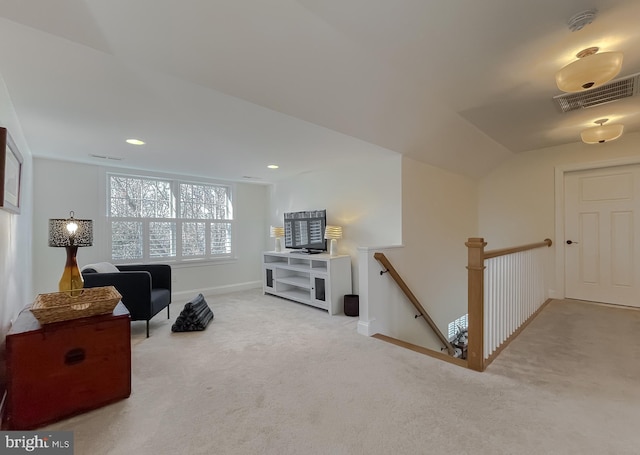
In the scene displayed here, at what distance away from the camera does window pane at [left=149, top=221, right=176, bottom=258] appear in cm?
453

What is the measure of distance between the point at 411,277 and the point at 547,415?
7.09ft

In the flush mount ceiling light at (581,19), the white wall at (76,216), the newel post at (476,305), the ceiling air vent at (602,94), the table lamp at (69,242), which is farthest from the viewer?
the white wall at (76,216)

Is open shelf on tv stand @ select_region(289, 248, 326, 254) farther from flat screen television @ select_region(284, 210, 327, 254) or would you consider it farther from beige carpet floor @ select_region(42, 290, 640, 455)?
beige carpet floor @ select_region(42, 290, 640, 455)

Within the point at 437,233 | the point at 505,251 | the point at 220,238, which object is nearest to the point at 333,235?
the point at 437,233

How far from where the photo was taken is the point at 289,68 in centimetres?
197

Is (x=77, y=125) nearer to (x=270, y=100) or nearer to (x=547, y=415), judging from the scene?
(x=270, y=100)

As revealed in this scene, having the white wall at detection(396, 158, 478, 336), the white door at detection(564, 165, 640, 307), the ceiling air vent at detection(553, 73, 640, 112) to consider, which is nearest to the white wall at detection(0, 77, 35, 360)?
the white wall at detection(396, 158, 478, 336)

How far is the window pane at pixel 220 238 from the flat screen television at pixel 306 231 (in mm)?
1203

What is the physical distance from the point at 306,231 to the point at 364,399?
3.07m

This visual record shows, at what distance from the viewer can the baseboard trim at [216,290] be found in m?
4.67

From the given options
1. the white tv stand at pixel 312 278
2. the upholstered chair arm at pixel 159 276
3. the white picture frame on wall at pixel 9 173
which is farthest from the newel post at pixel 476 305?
the upholstered chair arm at pixel 159 276

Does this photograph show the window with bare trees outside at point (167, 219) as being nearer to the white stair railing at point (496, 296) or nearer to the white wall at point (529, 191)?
the white stair railing at point (496, 296)

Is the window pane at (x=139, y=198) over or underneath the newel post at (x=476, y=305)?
over

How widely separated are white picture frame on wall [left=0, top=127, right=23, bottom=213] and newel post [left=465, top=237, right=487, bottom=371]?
3.10 m
